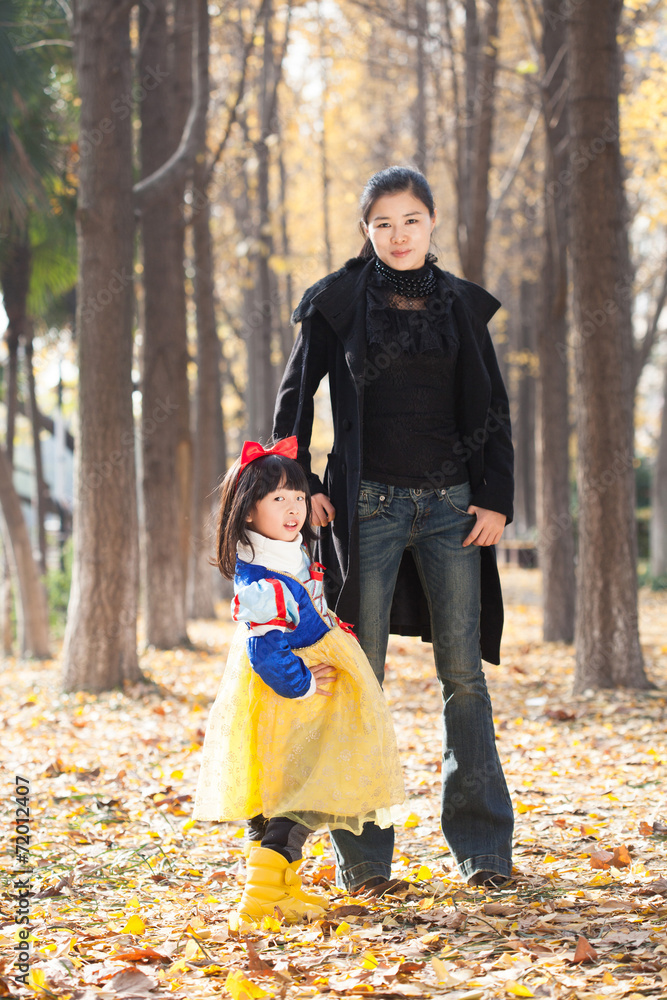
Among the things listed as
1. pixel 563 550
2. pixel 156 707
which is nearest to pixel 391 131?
pixel 563 550

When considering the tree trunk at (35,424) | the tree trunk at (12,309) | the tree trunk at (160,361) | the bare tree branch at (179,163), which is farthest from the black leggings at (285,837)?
the tree trunk at (35,424)

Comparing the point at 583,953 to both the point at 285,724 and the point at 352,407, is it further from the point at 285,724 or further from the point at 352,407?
the point at 352,407

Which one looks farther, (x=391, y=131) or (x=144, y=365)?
(x=391, y=131)

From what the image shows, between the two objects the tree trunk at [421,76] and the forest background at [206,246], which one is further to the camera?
the tree trunk at [421,76]

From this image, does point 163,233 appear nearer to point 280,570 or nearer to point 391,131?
point 280,570

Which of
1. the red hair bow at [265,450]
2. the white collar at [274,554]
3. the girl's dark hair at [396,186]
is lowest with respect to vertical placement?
the white collar at [274,554]

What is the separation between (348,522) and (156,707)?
12.8 ft

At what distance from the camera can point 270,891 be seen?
2.58 metres

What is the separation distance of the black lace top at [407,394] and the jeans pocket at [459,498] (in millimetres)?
26

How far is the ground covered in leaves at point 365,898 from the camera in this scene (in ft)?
7.39

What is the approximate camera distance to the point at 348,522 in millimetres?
2801

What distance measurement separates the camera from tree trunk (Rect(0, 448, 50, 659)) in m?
9.41

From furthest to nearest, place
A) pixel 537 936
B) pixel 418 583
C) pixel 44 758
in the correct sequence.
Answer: pixel 44 758
pixel 418 583
pixel 537 936

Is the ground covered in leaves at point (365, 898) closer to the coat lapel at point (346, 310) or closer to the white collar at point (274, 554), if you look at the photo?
the white collar at point (274, 554)
